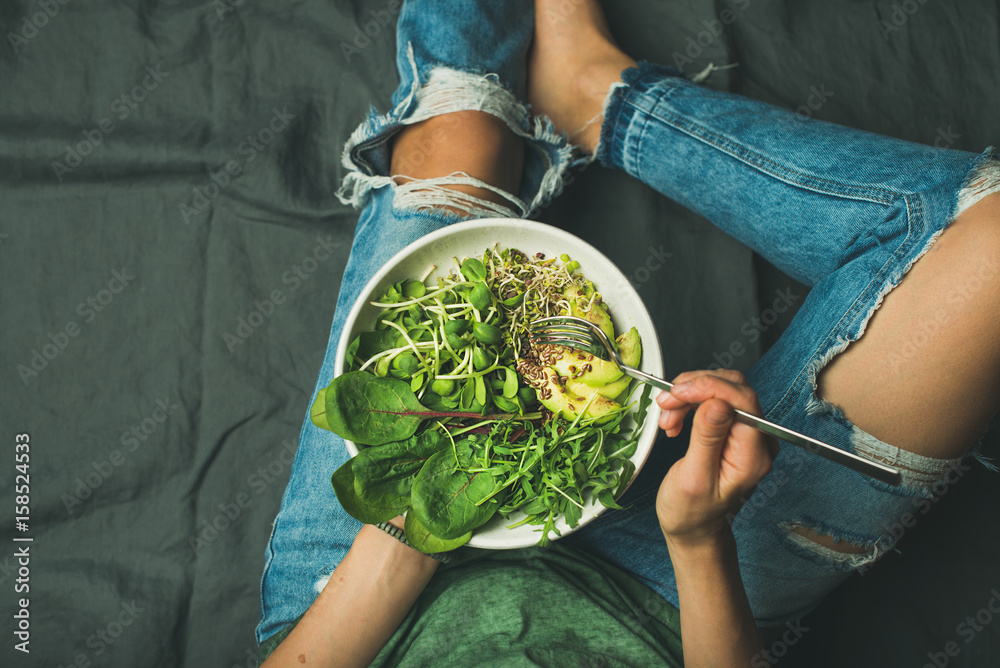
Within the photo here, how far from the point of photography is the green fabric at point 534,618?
73 centimetres

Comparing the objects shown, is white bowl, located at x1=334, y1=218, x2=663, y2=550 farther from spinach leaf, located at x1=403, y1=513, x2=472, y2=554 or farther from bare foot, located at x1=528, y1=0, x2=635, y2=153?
bare foot, located at x1=528, y1=0, x2=635, y2=153

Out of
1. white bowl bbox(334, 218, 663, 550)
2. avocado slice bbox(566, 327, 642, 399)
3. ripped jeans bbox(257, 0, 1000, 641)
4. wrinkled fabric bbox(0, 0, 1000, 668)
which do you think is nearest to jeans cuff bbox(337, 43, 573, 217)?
ripped jeans bbox(257, 0, 1000, 641)

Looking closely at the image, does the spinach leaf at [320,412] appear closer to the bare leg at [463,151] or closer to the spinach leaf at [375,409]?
the spinach leaf at [375,409]

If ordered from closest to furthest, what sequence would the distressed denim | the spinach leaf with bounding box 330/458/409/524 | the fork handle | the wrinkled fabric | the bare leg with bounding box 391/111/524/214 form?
the fork handle < the spinach leaf with bounding box 330/458/409/524 < the distressed denim < the bare leg with bounding box 391/111/524/214 < the wrinkled fabric

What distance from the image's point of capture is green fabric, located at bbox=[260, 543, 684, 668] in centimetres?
73

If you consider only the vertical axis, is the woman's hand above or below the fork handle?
below

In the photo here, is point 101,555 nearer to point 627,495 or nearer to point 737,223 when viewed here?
point 627,495

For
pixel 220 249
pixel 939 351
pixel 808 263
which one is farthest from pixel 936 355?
pixel 220 249

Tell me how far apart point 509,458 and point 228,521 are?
675 millimetres

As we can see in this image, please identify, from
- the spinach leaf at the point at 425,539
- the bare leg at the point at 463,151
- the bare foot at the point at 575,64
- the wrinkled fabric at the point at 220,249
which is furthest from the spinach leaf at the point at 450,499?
the bare foot at the point at 575,64

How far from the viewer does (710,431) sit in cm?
54

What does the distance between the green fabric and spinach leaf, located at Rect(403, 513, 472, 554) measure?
0.16 m

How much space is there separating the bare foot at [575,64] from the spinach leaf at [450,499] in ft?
2.33

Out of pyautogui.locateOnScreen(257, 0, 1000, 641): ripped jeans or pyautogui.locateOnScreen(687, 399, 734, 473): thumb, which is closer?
pyautogui.locateOnScreen(687, 399, 734, 473): thumb
